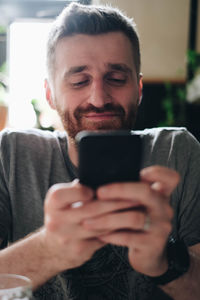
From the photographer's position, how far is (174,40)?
298 centimetres

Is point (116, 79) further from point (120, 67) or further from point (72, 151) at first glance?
point (72, 151)

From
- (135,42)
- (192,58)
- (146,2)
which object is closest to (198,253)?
(135,42)

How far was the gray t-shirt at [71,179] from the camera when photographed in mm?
1046

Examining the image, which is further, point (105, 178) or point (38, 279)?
point (38, 279)

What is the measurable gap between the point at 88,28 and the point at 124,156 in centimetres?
77

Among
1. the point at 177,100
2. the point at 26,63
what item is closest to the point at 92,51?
the point at 26,63

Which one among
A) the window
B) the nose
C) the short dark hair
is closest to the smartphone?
the nose

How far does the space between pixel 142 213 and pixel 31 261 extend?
322mm

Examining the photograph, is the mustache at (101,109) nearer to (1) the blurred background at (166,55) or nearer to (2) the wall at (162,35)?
(1) the blurred background at (166,55)

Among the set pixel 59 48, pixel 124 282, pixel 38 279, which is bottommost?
pixel 124 282

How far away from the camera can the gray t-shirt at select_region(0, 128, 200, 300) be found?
41.2 inches

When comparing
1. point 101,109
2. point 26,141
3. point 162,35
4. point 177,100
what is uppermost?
point 162,35

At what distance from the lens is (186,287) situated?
91 centimetres

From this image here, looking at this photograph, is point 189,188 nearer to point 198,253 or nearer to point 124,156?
point 198,253
